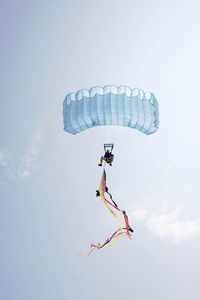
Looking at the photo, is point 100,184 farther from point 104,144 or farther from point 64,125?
point 64,125

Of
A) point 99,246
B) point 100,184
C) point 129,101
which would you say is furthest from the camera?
point 129,101

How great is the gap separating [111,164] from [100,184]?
1.43 m

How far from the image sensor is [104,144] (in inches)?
853

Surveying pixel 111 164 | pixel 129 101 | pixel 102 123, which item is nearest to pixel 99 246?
pixel 111 164

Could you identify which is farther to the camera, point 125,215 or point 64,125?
point 64,125

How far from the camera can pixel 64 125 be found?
23.1 metres

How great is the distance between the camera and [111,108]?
21.6 m

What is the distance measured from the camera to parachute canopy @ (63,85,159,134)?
2166 centimetres

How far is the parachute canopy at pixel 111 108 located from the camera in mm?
21656

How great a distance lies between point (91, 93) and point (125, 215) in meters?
7.88

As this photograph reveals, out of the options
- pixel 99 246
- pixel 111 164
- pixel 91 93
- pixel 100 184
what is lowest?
pixel 99 246

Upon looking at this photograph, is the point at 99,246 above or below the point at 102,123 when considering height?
below

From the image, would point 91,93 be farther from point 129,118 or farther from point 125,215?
point 125,215

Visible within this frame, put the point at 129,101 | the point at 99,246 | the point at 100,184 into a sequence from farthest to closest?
the point at 129,101 → the point at 100,184 → the point at 99,246
